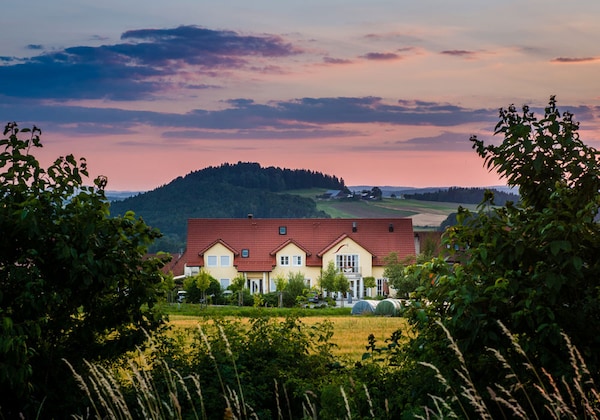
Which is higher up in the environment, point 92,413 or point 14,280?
point 14,280

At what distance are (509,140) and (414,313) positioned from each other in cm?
184

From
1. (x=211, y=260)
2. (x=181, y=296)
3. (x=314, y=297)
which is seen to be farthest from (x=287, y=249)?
(x=181, y=296)

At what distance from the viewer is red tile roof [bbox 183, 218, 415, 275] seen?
3273 inches

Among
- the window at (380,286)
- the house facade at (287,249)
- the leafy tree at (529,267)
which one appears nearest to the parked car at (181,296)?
the house facade at (287,249)

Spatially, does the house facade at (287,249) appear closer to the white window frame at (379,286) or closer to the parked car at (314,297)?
the white window frame at (379,286)

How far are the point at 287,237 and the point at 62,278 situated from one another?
75.2 meters

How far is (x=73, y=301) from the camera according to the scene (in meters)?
8.60

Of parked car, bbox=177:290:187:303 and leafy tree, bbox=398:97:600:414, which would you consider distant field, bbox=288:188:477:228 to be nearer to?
parked car, bbox=177:290:187:303

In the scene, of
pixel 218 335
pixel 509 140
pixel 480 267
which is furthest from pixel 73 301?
pixel 509 140

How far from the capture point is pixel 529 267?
761cm

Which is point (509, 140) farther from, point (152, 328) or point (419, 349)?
point (152, 328)

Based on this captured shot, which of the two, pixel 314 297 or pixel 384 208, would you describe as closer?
pixel 314 297

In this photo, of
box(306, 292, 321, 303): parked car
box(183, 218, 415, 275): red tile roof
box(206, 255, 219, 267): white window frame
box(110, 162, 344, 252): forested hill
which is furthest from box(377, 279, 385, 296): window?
box(110, 162, 344, 252): forested hill

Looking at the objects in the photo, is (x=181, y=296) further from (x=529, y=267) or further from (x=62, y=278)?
(x=529, y=267)
